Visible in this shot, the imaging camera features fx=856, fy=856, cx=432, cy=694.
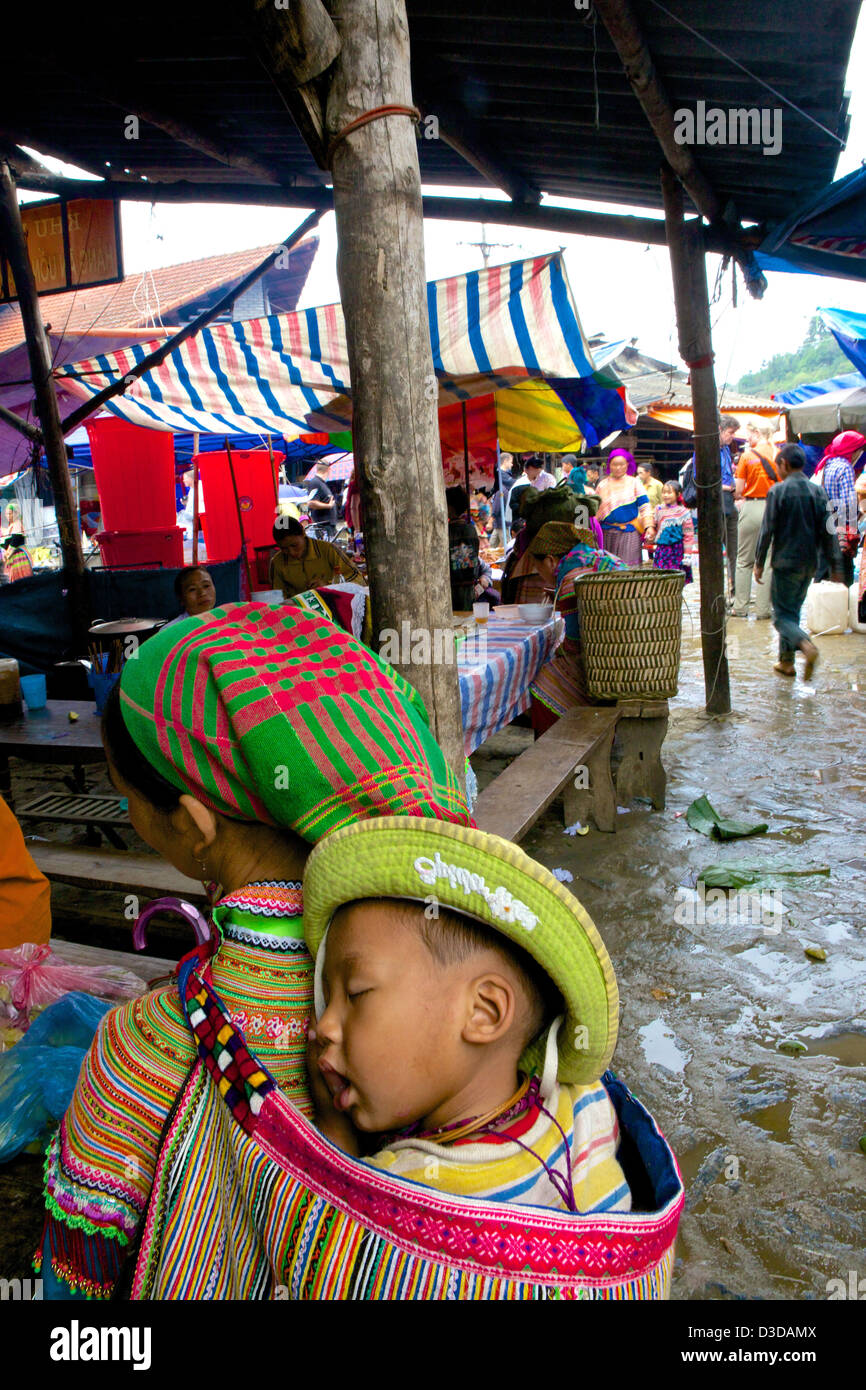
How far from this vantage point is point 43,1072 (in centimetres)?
177

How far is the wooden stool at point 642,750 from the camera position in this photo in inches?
204

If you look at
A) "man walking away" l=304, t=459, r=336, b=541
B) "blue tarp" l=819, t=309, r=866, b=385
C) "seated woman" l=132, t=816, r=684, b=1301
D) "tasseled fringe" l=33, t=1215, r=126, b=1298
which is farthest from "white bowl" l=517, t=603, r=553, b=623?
"man walking away" l=304, t=459, r=336, b=541

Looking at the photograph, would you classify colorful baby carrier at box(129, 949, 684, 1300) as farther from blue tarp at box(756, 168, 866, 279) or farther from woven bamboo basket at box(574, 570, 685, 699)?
blue tarp at box(756, 168, 866, 279)

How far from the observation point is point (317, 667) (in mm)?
1319

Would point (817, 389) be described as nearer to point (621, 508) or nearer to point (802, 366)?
point (621, 508)

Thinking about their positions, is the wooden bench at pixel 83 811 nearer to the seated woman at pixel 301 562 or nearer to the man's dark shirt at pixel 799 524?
the seated woman at pixel 301 562

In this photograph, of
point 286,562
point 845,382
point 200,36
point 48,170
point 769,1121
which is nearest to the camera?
point 769,1121

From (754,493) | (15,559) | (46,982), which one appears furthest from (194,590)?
(15,559)

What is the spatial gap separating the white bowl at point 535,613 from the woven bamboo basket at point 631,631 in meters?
0.44

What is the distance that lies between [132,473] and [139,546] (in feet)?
2.67

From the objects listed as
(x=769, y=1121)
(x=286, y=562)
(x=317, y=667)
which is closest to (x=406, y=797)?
(x=317, y=667)

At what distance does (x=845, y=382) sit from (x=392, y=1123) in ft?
59.9

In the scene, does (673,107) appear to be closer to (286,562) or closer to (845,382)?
(286,562)

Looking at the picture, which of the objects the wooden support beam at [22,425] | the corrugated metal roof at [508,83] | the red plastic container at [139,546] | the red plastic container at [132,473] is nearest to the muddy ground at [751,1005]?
the corrugated metal roof at [508,83]
